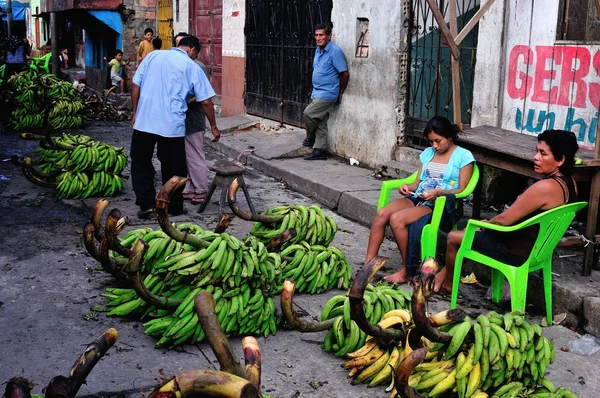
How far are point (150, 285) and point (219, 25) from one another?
Answer: 1190cm

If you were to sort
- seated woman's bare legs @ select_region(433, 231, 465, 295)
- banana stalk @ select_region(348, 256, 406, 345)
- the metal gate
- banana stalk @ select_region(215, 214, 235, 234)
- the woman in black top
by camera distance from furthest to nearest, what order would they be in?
the metal gate, seated woman's bare legs @ select_region(433, 231, 465, 295), banana stalk @ select_region(215, 214, 235, 234), the woman in black top, banana stalk @ select_region(348, 256, 406, 345)

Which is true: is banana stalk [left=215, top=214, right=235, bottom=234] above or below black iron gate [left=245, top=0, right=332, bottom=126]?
below

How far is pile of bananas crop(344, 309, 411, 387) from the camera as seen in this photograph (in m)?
4.14

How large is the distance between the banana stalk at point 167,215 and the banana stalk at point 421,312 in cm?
170

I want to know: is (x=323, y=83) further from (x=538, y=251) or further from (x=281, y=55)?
(x=538, y=251)

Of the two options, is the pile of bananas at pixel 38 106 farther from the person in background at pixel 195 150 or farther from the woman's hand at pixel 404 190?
the woman's hand at pixel 404 190

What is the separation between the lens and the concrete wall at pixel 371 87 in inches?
384

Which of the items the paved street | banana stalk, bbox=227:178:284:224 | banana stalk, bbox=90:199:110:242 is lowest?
the paved street

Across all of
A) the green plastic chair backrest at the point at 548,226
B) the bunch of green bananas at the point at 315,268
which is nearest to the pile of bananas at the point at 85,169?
the bunch of green bananas at the point at 315,268

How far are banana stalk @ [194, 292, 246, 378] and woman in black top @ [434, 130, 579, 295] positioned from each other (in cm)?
334

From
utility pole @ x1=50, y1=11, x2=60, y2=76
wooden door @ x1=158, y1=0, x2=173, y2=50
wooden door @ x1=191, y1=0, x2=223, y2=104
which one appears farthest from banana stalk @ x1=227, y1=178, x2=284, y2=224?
utility pole @ x1=50, y1=11, x2=60, y2=76

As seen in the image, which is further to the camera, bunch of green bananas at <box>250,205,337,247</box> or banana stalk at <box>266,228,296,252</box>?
bunch of green bananas at <box>250,205,337,247</box>

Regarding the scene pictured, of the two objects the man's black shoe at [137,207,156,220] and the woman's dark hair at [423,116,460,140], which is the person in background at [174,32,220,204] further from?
the woman's dark hair at [423,116,460,140]

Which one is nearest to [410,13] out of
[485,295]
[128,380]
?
[485,295]
